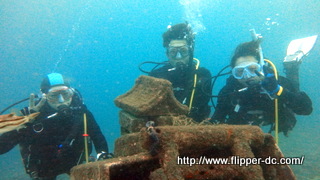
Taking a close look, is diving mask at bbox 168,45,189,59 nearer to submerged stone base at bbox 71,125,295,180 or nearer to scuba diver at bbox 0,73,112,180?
scuba diver at bbox 0,73,112,180

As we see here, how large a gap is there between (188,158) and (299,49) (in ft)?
21.2

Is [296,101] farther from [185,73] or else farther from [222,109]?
[185,73]

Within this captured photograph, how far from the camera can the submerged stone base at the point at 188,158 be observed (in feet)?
5.67

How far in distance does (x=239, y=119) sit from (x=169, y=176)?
4040mm

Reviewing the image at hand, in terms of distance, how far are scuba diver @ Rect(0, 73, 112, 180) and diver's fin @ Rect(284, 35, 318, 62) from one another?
18.7 ft

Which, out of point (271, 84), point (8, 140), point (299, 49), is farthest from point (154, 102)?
point (299, 49)

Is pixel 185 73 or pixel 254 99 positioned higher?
pixel 185 73

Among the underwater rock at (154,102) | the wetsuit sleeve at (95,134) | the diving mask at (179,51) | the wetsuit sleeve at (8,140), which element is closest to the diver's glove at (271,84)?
the underwater rock at (154,102)

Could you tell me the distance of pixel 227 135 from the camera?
201 cm

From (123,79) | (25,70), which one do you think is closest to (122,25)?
(123,79)

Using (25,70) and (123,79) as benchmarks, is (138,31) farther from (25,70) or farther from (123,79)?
(25,70)

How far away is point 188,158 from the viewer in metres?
1.99

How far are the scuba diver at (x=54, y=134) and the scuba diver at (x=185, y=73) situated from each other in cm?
233

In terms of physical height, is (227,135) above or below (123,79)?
above
